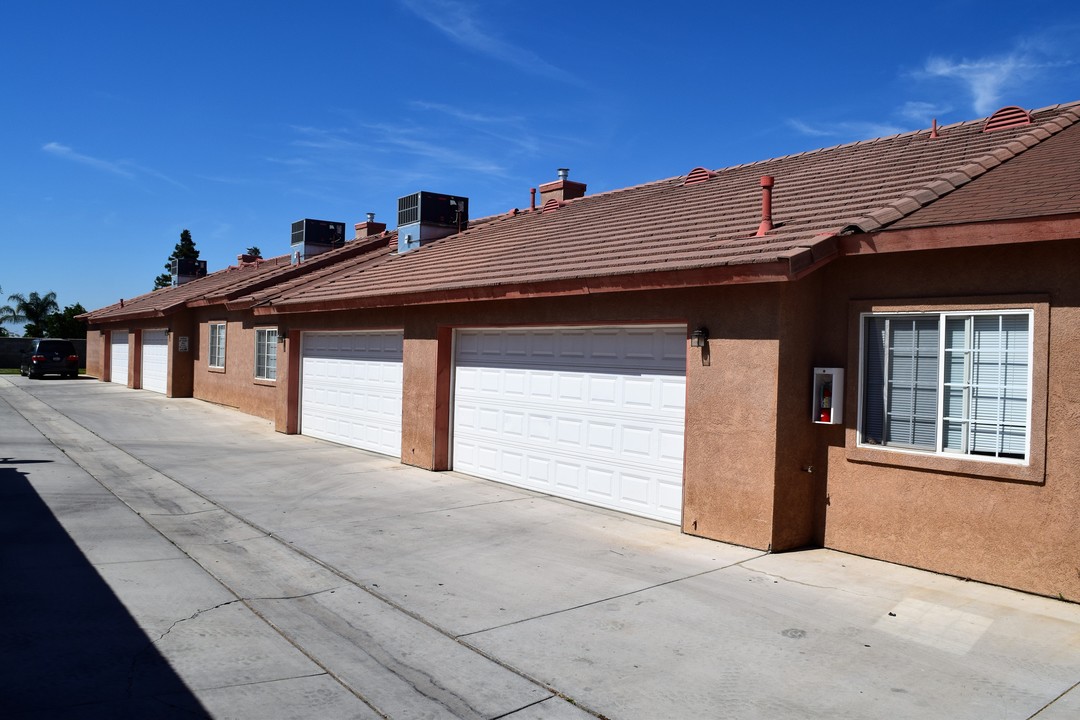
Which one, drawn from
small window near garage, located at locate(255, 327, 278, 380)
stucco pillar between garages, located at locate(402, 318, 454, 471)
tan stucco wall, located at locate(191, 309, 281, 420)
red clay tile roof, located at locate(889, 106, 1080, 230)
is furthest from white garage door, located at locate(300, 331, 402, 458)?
red clay tile roof, located at locate(889, 106, 1080, 230)

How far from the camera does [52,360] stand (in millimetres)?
32875

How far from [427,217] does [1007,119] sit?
1078 cm

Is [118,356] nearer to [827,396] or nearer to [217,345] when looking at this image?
[217,345]

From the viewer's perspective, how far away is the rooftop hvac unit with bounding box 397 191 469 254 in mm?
17000

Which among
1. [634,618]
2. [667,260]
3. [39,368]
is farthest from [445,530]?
[39,368]

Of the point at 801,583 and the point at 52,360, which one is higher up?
the point at 52,360

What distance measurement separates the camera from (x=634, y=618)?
5816 millimetres

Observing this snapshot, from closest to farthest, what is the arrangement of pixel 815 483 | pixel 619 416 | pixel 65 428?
1. pixel 815 483
2. pixel 619 416
3. pixel 65 428

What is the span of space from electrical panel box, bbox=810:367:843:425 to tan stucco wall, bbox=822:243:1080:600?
113 mm

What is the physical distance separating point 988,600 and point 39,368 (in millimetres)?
35683

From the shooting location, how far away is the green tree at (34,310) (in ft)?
164

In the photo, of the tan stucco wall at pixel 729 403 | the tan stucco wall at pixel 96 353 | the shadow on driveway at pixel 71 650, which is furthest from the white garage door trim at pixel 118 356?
the tan stucco wall at pixel 729 403

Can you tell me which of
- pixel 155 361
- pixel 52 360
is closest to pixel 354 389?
pixel 155 361

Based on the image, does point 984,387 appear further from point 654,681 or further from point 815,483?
point 654,681
